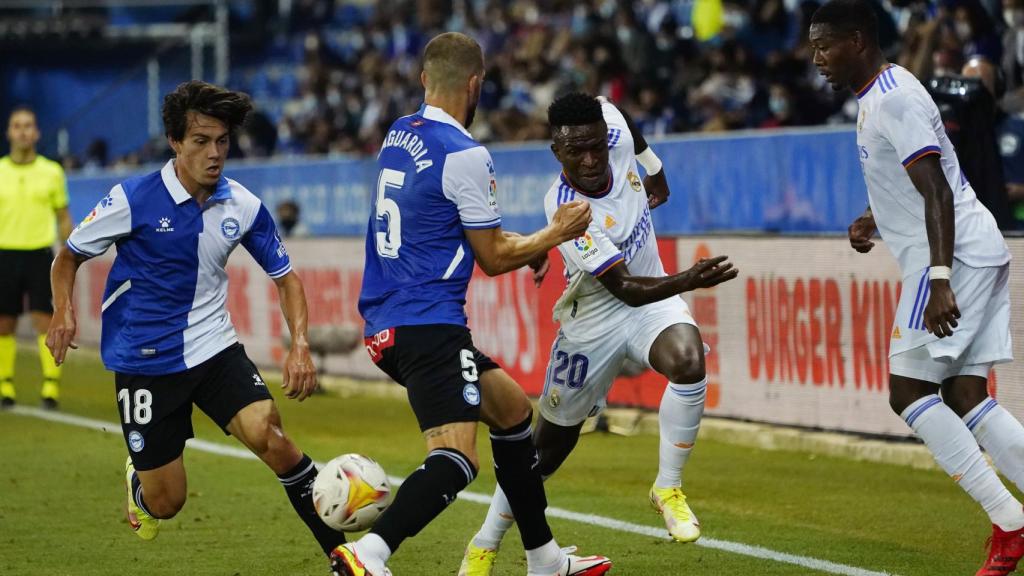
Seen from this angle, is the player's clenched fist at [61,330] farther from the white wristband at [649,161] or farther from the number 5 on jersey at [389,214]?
the white wristband at [649,161]

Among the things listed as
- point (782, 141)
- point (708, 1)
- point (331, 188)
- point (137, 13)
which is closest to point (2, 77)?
point (137, 13)

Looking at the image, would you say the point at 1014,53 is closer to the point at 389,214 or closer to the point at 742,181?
the point at 742,181

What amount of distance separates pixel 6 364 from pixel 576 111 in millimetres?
8798

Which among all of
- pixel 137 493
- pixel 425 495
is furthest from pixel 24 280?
pixel 425 495

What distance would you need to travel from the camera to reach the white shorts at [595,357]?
292 inches

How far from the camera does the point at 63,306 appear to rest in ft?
22.4

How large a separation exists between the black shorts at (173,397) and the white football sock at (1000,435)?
9.70 ft

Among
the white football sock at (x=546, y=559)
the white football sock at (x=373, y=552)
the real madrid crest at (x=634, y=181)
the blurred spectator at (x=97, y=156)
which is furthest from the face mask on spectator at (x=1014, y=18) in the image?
the blurred spectator at (x=97, y=156)

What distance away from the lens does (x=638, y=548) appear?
782cm

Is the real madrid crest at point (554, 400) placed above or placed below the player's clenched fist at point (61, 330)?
below

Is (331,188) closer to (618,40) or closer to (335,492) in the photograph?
(618,40)

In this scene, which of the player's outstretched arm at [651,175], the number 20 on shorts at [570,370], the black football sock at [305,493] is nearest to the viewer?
the black football sock at [305,493]

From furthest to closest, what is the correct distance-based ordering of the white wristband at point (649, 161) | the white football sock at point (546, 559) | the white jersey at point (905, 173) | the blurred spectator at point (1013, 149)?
the blurred spectator at point (1013, 149) → the white wristband at point (649, 161) → the white football sock at point (546, 559) → the white jersey at point (905, 173)

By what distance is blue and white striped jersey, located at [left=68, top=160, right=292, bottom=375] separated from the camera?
6926 mm
